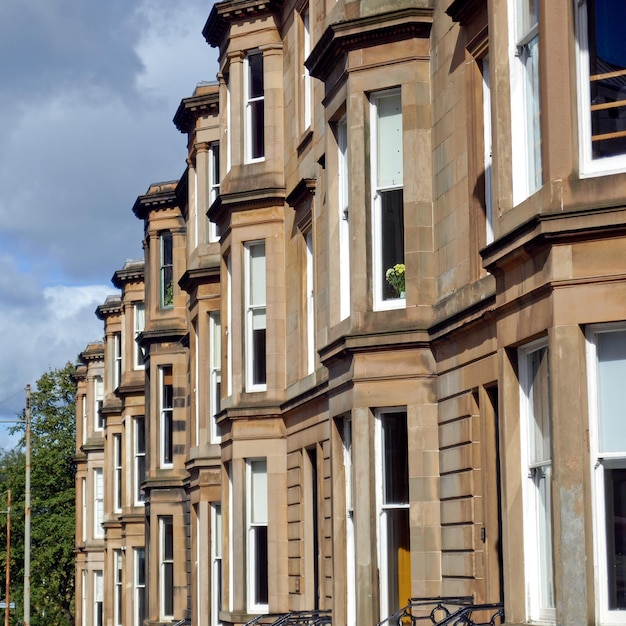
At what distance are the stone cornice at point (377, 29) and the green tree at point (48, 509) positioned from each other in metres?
55.1

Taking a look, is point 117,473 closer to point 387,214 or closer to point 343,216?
point 343,216

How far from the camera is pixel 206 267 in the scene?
103 ft

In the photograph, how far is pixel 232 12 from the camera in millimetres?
26438

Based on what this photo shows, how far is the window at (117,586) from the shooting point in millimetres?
47500

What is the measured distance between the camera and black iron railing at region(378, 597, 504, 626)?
14.2 metres

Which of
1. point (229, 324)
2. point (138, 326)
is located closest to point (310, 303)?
point (229, 324)

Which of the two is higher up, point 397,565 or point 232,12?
point 232,12

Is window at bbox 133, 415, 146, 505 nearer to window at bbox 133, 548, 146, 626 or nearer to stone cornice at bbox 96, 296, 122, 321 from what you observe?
window at bbox 133, 548, 146, 626

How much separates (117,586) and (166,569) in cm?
→ 1169

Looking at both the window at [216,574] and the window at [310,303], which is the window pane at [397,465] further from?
the window at [216,574]

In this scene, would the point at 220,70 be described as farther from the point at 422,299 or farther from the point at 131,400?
the point at 131,400

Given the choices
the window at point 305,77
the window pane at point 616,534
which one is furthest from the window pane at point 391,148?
the window pane at point 616,534

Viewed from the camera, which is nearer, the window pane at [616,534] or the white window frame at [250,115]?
the window pane at [616,534]

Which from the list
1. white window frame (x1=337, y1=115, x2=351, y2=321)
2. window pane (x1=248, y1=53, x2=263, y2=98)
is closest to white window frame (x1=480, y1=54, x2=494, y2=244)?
white window frame (x1=337, y1=115, x2=351, y2=321)
